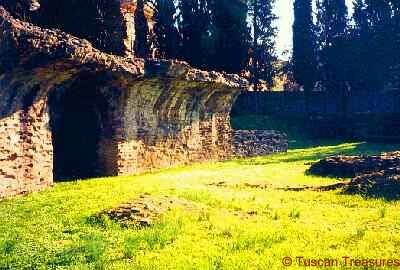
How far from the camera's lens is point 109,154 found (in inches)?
477

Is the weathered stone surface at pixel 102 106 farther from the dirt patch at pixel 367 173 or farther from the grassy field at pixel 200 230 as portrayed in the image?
the dirt patch at pixel 367 173

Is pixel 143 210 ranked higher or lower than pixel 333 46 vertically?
lower

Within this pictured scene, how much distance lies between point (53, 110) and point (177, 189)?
4.10 m

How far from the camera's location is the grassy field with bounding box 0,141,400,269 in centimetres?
481

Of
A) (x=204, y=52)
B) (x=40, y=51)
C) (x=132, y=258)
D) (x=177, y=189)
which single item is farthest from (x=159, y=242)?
(x=204, y=52)

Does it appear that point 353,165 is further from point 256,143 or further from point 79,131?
point 256,143

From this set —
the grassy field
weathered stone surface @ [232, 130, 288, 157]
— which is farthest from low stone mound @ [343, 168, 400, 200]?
weathered stone surface @ [232, 130, 288, 157]

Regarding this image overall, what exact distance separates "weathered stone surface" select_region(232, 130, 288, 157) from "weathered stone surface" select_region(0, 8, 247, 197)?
64cm

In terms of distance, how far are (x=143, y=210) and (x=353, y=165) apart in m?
6.82

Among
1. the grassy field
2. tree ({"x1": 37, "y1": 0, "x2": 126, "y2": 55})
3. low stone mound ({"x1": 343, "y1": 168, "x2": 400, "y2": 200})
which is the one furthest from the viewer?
tree ({"x1": 37, "y1": 0, "x2": 126, "y2": 55})

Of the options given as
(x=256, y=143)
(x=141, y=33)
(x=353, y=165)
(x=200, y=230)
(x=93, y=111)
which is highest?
(x=141, y=33)

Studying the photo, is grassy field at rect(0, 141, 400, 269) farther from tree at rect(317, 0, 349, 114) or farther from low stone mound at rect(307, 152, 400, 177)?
tree at rect(317, 0, 349, 114)

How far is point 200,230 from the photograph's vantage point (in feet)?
19.4

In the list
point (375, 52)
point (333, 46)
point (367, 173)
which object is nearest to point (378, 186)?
point (367, 173)
